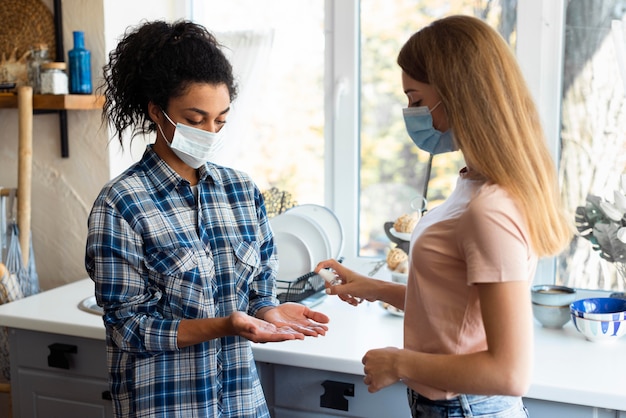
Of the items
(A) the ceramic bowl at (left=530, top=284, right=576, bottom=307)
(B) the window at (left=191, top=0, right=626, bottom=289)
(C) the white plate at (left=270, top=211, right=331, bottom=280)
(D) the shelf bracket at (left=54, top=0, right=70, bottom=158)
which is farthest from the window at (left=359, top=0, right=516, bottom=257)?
(D) the shelf bracket at (left=54, top=0, right=70, bottom=158)

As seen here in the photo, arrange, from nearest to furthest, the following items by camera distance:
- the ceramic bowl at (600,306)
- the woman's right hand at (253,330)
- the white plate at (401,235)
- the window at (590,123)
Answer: the woman's right hand at (253,330)
the ceramic bowl at (600,306)
the window at (590,123)
the white plate at (401,235)

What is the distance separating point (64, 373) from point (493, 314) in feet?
4.44

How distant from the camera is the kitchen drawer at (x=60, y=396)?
190 cm

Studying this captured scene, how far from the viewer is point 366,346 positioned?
1677mm

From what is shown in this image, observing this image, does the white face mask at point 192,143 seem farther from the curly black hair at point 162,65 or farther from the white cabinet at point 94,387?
the white cabinet at point 94,387

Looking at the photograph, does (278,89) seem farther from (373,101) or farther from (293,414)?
(293,414)

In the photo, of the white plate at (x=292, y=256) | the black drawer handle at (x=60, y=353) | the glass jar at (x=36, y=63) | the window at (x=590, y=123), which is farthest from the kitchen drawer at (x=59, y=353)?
the window at (x=590, y=123)

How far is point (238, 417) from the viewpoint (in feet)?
4.61

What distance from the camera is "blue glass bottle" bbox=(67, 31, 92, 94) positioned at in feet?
7.43

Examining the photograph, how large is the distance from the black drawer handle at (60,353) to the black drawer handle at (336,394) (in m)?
0.70

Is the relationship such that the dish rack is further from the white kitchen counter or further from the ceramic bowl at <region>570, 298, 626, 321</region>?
the ceramic bowl at <region>570, 298, 626, 321</region>

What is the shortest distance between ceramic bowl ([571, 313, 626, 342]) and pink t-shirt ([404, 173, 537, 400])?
699 millimetres

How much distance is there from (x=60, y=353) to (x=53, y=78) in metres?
0.88

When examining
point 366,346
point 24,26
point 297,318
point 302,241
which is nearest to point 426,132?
point 297,318
